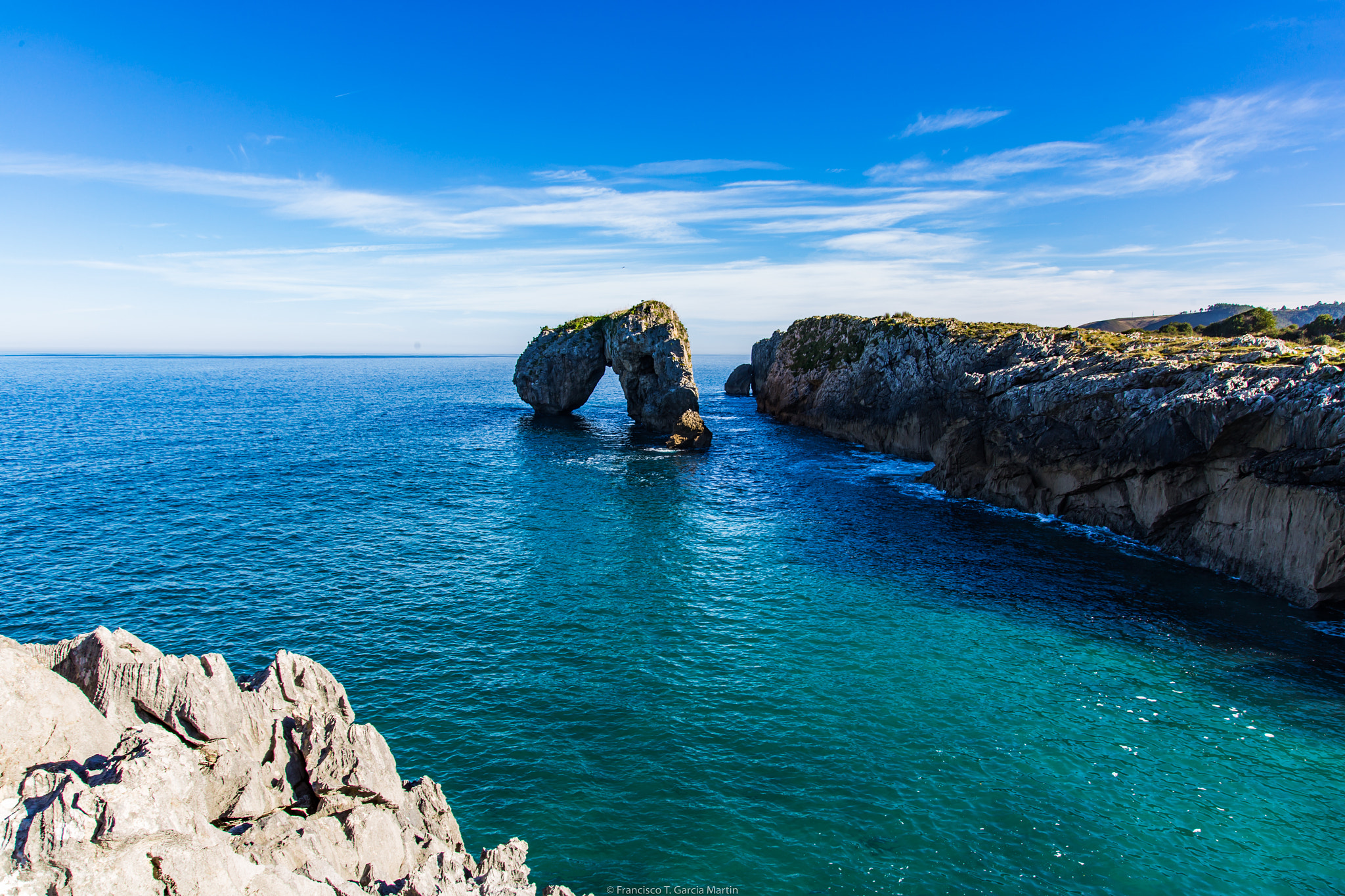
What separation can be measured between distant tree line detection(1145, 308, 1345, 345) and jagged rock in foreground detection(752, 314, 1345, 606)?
29.1m

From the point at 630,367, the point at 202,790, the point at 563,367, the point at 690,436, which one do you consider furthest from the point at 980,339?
the point at 202,790

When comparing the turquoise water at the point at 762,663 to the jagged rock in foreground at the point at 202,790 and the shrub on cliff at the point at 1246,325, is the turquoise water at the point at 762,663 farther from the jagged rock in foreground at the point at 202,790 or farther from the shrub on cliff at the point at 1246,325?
the shrub on cliff at the point at 1246,325

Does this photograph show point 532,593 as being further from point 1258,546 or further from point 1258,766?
point 1258,546

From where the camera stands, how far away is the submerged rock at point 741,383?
555 ft

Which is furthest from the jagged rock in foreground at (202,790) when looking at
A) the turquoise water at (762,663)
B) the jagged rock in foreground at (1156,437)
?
the jagged rock in foreground at (1156,437)

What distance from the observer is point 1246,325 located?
91.7m

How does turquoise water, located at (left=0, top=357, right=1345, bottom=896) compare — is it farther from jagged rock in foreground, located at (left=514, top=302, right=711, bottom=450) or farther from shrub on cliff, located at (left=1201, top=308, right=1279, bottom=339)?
shrub on cliff, located at (left=1201, top=308, right=1279, bottom=339)

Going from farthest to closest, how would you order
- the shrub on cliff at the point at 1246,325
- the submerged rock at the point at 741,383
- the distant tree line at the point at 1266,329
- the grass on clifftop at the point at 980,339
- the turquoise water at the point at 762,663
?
1. the submerged rock at the point at 741,383
2. the shrub on cliff at the point at 1246,325
3. the distant tree line at the point at 1266,329
4. the grass on clifftop at the point at 980,339
5. the turquoise water at the point at 762,663

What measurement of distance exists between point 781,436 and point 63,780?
9401 centimetres

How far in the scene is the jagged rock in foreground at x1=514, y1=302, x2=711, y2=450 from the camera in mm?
95500

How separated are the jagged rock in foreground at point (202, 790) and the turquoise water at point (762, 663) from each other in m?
5.02

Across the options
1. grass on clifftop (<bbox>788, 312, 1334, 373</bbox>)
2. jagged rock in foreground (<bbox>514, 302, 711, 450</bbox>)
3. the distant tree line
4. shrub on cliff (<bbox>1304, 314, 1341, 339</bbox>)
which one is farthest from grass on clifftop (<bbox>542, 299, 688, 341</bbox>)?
shrub on cliff (<bbox>1304, 314, 1341, 339</bbox>)

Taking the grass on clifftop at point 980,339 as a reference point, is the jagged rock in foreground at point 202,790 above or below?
below

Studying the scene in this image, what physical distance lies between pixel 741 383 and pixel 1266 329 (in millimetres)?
103423
